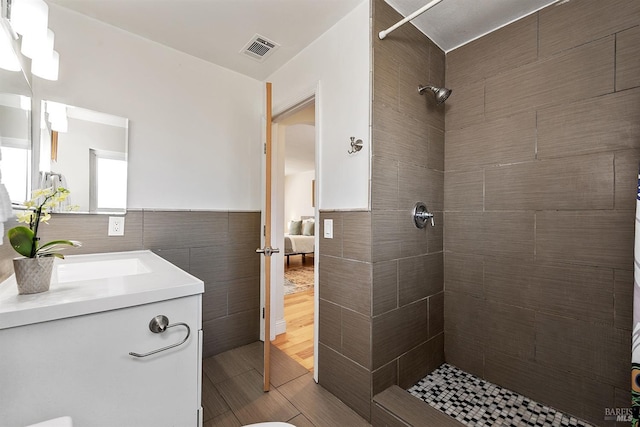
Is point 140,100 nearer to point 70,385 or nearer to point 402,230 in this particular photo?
point 70,385

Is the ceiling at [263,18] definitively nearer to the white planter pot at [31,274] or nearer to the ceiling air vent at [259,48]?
the ceiling air vent at [259,48]

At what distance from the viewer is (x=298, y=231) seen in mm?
7094

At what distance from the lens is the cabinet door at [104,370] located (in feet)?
2.28

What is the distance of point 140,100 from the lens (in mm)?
1890

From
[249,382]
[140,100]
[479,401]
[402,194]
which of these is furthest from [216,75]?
[479,401]

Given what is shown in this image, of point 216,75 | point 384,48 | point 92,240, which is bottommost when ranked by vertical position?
point 92,240

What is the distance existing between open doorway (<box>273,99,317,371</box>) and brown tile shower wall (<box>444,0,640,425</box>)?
3.69ft

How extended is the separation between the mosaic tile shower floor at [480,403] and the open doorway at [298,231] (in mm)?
863

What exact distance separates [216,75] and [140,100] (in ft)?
2.05

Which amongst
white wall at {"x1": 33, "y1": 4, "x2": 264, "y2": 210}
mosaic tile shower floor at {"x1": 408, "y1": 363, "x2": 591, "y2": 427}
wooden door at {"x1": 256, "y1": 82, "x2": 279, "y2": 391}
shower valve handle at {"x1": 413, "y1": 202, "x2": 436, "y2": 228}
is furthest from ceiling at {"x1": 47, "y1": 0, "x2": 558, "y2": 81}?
mosaic tile shower floor at {"x1": 408, "y1": 363, "x2": 591, "y2": 427}

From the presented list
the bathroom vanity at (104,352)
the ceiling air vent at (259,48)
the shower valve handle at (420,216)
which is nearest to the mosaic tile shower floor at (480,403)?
the shower valve handle at (420,216)

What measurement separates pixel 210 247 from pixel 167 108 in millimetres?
1083

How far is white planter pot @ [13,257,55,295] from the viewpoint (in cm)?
83

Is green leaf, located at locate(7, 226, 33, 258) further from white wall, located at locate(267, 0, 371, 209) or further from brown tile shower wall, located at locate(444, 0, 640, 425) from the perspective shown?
brown tile shower wall, located at locate(444, 0, 640, 425)
